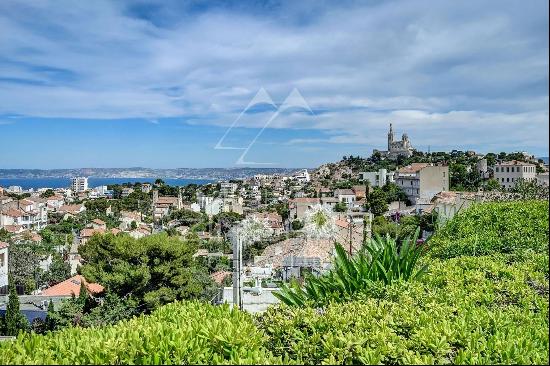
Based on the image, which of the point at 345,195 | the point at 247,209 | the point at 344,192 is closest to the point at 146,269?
the point at 247,209

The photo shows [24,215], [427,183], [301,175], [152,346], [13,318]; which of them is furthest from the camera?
[24,215]

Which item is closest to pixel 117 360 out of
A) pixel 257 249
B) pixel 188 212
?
pixel 257 249

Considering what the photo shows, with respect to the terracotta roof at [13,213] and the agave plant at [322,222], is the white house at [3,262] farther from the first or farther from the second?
the terracotta roof at [13,213]

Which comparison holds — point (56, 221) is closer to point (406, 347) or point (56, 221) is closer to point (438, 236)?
point (438, 236)

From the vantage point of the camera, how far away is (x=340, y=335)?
6.16 feet

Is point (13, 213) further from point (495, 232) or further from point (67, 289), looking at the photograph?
point (495, 232)

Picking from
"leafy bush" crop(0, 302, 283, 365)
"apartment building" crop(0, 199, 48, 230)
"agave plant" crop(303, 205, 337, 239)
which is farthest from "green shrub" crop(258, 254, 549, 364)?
"apartment building" crop(0, 199, 48, 230)

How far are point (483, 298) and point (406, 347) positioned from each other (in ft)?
3.75

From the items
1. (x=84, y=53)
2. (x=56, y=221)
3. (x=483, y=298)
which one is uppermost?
(x=84, y=53)

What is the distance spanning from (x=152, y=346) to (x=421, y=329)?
984 mm

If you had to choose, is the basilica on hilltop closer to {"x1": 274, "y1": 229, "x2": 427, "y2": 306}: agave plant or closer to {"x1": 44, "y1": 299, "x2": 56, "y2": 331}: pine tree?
{"x1": 44, "y1": 299, "x2": 56, "y2": 331}: pine tree

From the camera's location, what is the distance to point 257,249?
20.8m

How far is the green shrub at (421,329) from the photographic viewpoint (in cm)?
178

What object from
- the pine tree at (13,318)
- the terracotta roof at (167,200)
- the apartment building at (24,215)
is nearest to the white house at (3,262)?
the pine tree at (13,318)
